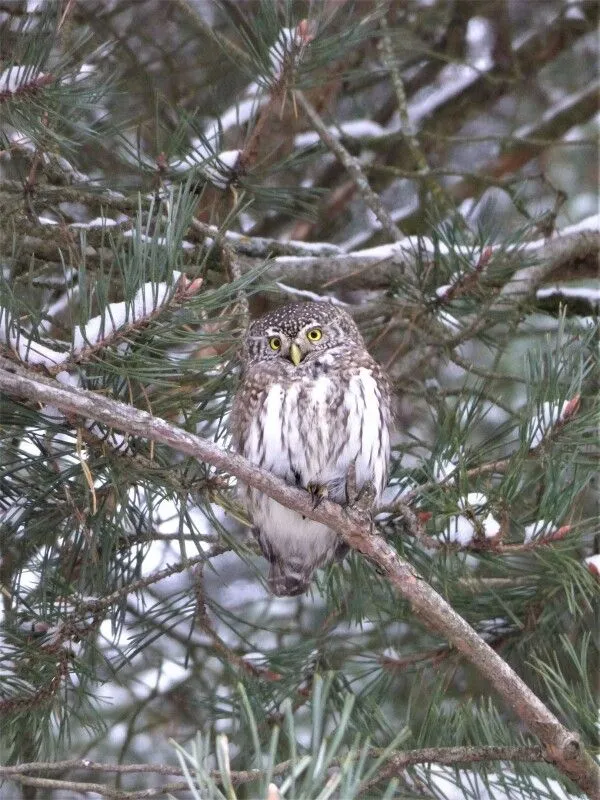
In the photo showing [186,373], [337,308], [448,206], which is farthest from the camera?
[448,206]

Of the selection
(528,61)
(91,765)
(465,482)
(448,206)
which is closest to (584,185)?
(528,61)

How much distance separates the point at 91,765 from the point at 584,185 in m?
4.11

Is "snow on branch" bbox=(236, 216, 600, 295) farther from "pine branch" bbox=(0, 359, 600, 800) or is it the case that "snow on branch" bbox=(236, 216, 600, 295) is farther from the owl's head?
"pine branch" bbox=(0, 359, 600, 800)

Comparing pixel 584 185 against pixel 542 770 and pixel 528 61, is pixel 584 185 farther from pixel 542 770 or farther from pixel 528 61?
pixel 542 770

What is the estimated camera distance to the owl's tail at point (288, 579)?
2965mm

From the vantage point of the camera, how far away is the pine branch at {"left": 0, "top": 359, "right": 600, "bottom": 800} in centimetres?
180

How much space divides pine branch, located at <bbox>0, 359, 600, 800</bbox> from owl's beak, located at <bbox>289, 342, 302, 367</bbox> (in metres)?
0.73

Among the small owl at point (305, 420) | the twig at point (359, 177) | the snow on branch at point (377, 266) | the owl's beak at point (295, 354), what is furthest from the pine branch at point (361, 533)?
the twig at point (359, 177)

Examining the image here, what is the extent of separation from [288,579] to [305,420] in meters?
0.52

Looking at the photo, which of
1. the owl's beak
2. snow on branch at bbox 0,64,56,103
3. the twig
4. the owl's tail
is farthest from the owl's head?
snow on branch at bbox 0,64,56,103

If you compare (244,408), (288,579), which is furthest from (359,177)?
(288,579)

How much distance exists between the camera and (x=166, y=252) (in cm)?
193

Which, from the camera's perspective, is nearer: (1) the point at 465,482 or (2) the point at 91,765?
(2) the point at 91,765

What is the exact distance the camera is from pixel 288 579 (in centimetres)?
299
